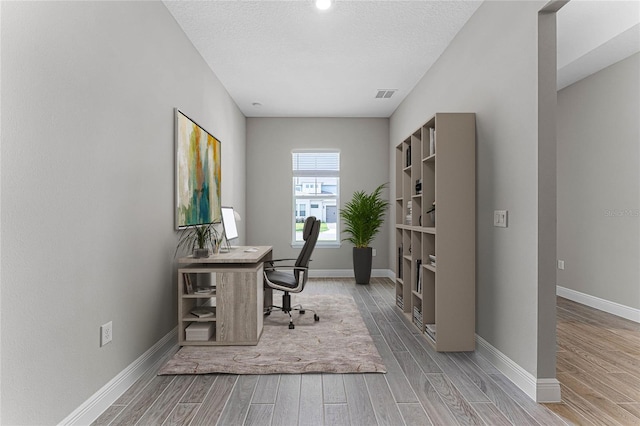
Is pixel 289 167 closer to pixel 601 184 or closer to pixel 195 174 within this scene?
pixel 195 174

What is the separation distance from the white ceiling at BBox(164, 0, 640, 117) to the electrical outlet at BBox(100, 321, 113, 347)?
2442 mm

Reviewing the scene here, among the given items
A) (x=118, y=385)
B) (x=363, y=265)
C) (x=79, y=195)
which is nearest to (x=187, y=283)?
(x=118, y=385)

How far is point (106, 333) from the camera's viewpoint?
2285mm

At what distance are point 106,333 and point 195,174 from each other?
A: 1.91 metres

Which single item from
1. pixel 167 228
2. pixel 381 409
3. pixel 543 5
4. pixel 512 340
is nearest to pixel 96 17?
pixel 167 228

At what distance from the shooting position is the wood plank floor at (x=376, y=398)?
2131 millimetres

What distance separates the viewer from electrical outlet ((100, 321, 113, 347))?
224 cm

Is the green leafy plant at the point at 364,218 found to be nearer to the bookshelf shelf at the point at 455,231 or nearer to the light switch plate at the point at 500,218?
the bookshelf shelf at the point at 455,231

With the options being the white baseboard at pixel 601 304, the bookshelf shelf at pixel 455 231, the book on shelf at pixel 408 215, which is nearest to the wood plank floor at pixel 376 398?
the bookshelf shelf at pixel 455 231

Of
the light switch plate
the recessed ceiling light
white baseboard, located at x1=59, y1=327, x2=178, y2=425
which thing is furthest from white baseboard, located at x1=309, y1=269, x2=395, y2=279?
the recessed ceiling light

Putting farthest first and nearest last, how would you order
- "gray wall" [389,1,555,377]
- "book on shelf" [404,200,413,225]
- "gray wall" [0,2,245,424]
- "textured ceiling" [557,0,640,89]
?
"book on shelf" [404,200,413,225] → "textured ceiling" [557,0,640,89] → "gray wall" [389,1,555,377] → "gray wall" [0,2,245,424]

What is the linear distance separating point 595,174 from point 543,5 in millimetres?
2995

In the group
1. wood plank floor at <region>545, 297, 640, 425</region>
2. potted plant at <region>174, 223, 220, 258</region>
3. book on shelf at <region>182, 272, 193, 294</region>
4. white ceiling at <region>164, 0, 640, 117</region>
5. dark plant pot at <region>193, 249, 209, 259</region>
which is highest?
white ceiling at <region>164, 0, 640, 117</region>

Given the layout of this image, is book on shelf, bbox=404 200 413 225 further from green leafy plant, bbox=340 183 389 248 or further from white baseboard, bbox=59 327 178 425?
white baseboard, bbox=59 327 178 425
